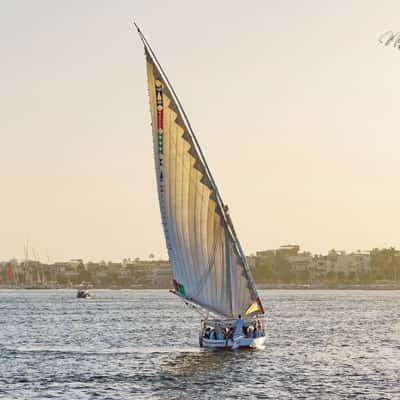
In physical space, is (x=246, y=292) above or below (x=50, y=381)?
above

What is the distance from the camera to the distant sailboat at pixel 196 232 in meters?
69.9

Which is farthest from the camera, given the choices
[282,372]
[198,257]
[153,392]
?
[198,257]

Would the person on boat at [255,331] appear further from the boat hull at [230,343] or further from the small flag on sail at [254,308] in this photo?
the small flag on sail at [254,308]

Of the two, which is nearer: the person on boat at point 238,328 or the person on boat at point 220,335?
the person on boat at point 220,335

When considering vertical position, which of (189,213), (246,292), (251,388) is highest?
(189,213)

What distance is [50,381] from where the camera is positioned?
64.4 meters

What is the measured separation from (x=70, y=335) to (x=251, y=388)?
4955 centimetres

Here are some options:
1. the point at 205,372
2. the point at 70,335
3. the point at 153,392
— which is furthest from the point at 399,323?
the point at 153,392

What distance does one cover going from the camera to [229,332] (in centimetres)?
7725

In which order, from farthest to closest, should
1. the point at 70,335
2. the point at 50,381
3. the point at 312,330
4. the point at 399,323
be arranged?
the point at 399,323
the point at 312,330
the point at 70,335
the point at 50,381

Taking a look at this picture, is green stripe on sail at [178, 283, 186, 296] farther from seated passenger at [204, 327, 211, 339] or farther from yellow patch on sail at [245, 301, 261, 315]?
yellow patch on sail at [245, 301, 261, 315]

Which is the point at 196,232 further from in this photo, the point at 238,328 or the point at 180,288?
the point at 238,328

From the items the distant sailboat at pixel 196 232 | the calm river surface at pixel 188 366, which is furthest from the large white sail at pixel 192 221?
the calm river surface at pixel 188 366

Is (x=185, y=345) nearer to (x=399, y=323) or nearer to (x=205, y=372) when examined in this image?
(x=205, y=372)
